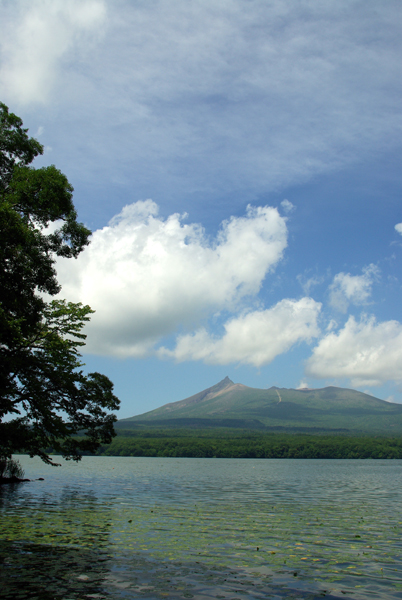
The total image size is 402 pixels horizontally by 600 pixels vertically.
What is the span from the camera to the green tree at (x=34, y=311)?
Result: 2730cm

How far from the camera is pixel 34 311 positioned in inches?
1239

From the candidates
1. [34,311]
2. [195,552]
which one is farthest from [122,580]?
[34,311]

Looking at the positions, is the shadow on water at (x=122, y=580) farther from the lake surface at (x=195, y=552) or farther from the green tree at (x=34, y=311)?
the green tree at (x=34, y=311)

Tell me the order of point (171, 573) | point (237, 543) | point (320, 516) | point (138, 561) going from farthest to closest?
1. point (320, 516)
2. point (237, 543)
3. point (138, 561)
4. point (171, 573)

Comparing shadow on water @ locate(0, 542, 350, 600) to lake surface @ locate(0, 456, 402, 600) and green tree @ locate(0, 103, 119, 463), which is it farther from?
green tree @ locate(0, 103, 119, 463)

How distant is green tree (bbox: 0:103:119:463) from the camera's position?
27.3 m

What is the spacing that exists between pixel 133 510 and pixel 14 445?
16.6 meters

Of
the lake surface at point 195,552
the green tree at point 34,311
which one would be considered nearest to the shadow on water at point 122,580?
the lake surface at point 195,552

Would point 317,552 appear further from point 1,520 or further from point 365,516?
point 1,520

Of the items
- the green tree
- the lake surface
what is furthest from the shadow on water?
the green tree

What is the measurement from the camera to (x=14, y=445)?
137 feet

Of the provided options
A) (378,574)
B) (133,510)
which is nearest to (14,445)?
(133,510)

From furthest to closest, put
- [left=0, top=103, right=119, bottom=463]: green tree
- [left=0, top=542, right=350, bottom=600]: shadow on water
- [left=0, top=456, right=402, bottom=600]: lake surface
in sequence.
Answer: [left=0, top=103, right=119, bottom=463]: green tree → [left=0, top=456, right=402, bottom=600]: lake surface → [left=0, top=542, right=350, bottom=600]: shadow on water

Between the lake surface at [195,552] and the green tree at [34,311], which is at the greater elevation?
the green tree at [34,311]
